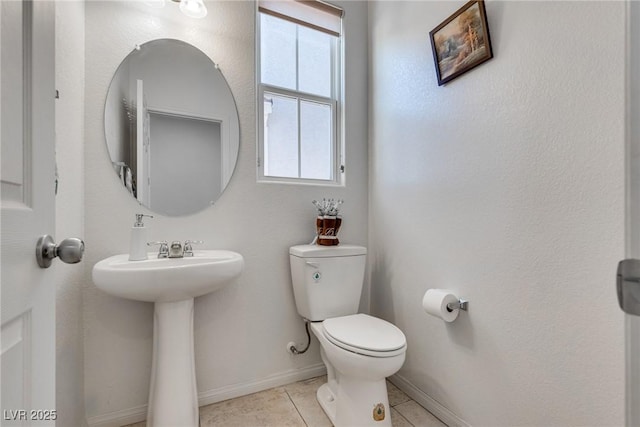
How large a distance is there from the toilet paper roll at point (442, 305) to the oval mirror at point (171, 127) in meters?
1.20

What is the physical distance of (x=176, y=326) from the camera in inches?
48.6

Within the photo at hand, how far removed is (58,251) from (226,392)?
4.40ft

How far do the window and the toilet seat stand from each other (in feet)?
2.99

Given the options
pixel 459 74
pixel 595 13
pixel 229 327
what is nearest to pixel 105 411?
pixel 229 327

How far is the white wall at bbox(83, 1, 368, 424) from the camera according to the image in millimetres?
1313

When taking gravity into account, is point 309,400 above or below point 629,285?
below

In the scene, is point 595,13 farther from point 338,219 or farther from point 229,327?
point 229,327

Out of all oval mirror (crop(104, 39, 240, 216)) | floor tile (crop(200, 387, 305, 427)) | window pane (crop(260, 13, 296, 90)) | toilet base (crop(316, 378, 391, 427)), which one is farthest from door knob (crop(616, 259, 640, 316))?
window pane (crop(260, 13, 296, 90))

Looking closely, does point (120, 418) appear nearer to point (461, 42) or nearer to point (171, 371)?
point (171, 371)

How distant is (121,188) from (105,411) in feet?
3.41

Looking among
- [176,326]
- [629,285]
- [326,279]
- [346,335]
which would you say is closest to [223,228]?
[176,326]

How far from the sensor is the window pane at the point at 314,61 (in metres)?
1.87

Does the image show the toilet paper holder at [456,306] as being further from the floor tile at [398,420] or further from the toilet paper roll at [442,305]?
the floor tile at [398,420]

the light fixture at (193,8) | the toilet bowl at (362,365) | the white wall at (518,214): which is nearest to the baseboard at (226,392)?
the toilet bowl at (362,365)
